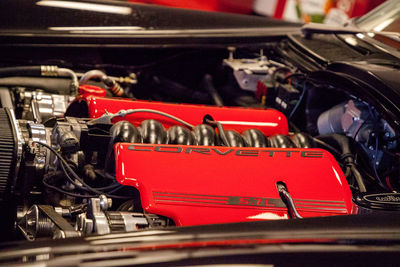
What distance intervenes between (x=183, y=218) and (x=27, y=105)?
769 millimetres

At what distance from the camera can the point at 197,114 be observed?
4.89 feet

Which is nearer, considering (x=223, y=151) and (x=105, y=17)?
(x=223, y=151)

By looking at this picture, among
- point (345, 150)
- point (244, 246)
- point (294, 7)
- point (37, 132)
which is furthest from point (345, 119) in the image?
point (294, 7)

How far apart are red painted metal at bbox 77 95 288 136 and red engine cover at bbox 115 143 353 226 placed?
24 centimetres

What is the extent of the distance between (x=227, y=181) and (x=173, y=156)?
13 centimetres

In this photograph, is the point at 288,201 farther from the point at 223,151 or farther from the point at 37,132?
the point at 37,132

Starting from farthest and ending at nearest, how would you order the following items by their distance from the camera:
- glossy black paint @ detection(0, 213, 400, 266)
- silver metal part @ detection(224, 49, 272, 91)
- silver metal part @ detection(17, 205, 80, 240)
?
silver metal part @ detection(224, 49, 272, 91)
silver metal part @ detection(17, 205, 80, 240)
glossy black paint @ detection(0, 213, 400, 266)

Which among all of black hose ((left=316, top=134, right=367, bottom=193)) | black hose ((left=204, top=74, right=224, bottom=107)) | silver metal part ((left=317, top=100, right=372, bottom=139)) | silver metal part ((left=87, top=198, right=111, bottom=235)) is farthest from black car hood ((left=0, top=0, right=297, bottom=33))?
silver metal part ((left=87, top=198, right=111, bottom=235))

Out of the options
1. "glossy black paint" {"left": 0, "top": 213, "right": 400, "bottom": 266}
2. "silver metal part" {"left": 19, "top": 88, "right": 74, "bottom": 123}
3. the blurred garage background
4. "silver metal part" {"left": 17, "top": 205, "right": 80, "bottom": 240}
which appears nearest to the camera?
"glossy black paint" {"left": 0, "top": 213, "right": 400, "bottom": 266}

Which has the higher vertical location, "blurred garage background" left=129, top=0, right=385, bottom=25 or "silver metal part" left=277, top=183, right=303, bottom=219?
"blurred garage background" left=129, top=0, right=385, bottom=25

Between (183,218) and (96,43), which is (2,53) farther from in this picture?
(183,218)

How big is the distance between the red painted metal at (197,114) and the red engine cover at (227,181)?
0.78 ft

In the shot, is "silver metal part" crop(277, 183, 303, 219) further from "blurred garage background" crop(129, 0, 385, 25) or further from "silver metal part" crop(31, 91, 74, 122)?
"blurred garage background" crop(129, 0, 385, 25)

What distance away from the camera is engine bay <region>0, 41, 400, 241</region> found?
1108 mm
